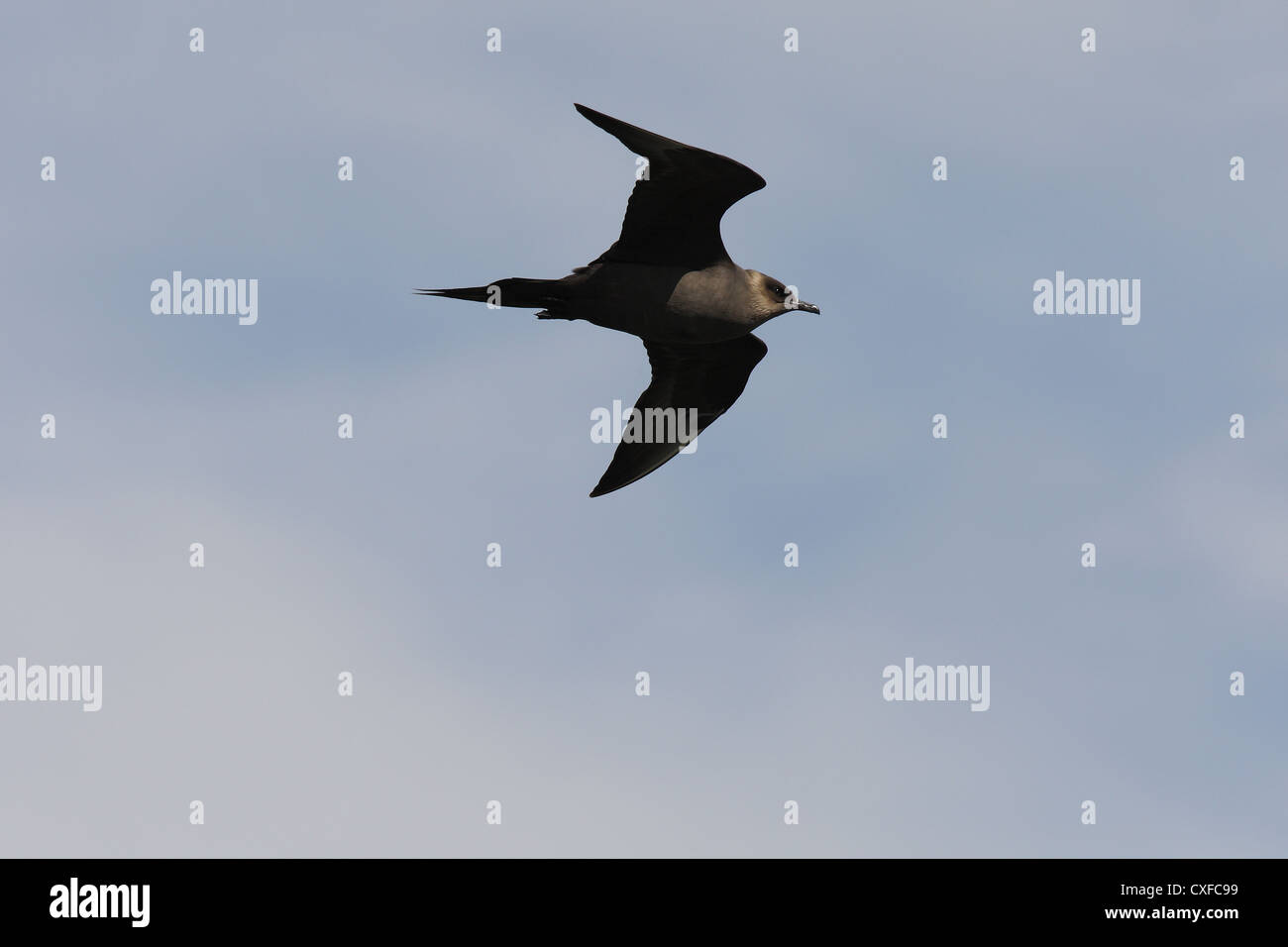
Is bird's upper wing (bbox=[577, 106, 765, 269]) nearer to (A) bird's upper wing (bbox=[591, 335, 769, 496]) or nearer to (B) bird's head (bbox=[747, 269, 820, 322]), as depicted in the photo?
(B) bird's head (bbox=[747, 269, 820, 322])

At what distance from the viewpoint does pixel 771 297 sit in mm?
15281

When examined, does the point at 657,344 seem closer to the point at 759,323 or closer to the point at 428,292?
the point at 759,323

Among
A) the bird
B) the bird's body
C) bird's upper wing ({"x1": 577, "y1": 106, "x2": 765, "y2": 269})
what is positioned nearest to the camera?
bird's upper wing ({"x1": 577, "y1": 106, "x2": 765, "y2": 269})

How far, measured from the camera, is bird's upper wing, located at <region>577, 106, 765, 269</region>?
13.7 m

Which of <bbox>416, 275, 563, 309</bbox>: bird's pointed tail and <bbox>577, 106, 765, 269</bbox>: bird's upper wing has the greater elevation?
<bbox>577, 106, 765, 269</bbox>: bird's upper wing

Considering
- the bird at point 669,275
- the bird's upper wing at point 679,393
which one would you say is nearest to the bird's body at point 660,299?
the bird at point 669,275

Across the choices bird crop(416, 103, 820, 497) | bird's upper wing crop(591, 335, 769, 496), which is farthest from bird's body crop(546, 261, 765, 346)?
bird's upper wing crop(591, 335, 769, 496)

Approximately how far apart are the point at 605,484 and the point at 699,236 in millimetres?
3456

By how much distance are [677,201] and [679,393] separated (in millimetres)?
3186

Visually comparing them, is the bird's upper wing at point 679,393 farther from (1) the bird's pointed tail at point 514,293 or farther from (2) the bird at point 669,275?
(1) the bird's pointed tail at point 514,293

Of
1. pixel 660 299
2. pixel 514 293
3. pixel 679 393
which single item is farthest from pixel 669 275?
pixel 679 393

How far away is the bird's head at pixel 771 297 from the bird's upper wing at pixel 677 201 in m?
0.52

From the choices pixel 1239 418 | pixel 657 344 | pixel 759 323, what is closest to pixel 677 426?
pixel 657 344

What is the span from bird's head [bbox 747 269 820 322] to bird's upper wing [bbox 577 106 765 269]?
0.52 meters
